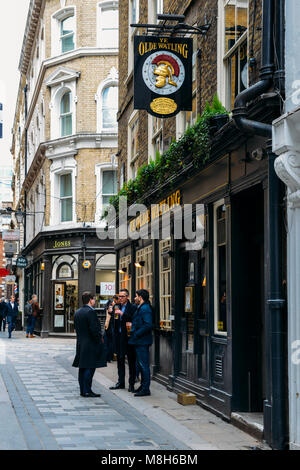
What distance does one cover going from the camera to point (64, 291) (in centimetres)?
3234

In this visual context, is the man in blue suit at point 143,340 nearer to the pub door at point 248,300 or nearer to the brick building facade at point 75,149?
the pub door at point 248,300

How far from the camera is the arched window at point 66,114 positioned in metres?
32.8

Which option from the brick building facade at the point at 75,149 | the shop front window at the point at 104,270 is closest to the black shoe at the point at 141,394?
the brick building facade at the point at 75,149

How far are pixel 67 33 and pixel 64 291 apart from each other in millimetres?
12015

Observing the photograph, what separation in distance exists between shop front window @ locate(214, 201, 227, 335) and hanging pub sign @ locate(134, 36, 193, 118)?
7.16ft

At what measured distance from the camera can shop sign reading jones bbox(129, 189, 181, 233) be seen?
13.7 metres

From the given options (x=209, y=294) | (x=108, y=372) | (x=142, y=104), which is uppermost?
(x=142, y=104)

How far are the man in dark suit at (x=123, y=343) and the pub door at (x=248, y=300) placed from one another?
12.5 ft

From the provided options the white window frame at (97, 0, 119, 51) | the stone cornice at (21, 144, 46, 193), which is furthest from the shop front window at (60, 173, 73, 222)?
the white window frame at (97, 0, 119, 51)

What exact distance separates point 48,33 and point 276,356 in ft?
94.0

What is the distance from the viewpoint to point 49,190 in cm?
3325
